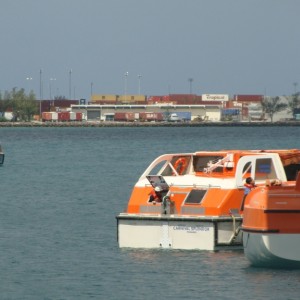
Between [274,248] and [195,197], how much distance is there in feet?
17.7

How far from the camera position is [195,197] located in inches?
1612

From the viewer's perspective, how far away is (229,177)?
135ft

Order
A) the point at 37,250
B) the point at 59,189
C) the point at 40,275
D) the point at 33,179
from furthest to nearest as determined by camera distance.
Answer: the point at 33,179, the point at 59,189, the point at 37,250, the point at 40,275

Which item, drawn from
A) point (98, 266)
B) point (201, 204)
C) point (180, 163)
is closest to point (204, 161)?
point (180, 163)

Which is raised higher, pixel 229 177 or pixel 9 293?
pixel 229 177

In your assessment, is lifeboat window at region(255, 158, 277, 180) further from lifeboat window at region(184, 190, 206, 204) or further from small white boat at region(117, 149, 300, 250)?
lifeboat window at region(184, 190, 206, 204)

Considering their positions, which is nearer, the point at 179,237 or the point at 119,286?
the point at 119,286

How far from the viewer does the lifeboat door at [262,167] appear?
40938 millimetres

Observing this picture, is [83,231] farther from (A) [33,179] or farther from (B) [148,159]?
(B) [148,159]

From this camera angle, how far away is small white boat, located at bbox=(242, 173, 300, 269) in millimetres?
35500

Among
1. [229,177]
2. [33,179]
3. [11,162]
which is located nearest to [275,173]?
[229,177]

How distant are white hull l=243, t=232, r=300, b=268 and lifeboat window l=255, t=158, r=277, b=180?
4.66m

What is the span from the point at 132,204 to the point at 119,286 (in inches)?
204

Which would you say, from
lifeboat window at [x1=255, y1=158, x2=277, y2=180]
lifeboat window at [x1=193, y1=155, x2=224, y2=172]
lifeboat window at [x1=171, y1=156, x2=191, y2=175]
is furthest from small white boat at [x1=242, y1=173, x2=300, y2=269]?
lifeboat window at [x1=171, y1=156, x2=191, y2=175]
